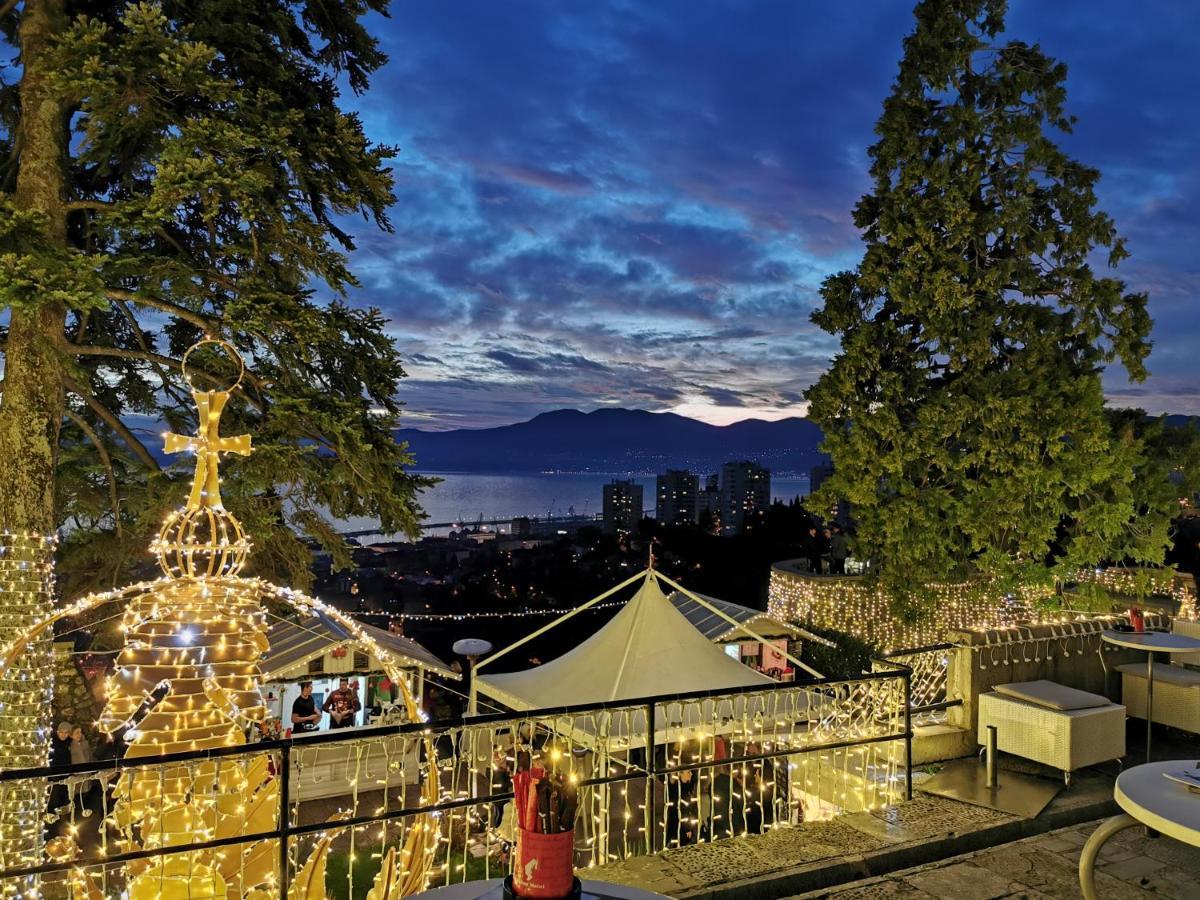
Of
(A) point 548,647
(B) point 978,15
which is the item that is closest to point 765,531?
(A) point 548,647

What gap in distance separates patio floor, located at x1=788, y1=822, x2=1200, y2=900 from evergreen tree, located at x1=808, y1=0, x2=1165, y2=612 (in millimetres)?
11175

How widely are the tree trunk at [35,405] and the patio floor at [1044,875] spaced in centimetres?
670

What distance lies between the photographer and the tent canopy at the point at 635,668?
8.00m

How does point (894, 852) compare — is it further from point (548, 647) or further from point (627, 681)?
point (548, 647)

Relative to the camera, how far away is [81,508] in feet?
28.3

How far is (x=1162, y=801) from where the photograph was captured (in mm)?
2867

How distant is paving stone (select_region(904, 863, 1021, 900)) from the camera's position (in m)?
3.94

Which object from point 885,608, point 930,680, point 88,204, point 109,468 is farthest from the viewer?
point 885,608

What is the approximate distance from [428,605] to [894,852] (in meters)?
25.9

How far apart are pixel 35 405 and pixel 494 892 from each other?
720 cm

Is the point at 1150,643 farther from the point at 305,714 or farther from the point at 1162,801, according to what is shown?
the point at 305,714

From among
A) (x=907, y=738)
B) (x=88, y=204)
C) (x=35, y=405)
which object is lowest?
(x=907, y=738)

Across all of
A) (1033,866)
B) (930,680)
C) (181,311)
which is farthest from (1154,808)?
(181,311)

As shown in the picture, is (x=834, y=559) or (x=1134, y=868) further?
(x=834, y=559)
